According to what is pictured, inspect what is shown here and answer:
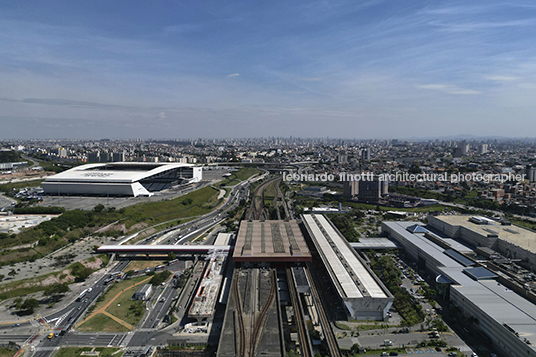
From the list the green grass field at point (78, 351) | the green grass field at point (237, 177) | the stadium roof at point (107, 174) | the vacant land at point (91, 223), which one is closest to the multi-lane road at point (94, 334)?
the green grass field at point (78, 351)

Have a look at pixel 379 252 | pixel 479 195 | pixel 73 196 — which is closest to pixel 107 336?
pixel 379 252

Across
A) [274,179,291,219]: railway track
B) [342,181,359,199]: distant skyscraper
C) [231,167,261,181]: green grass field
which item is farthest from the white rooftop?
[231,167,261,181]: green grass field

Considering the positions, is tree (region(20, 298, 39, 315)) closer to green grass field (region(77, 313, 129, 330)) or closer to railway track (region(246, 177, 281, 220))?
green grass field (region(77, 313, 129, 330))

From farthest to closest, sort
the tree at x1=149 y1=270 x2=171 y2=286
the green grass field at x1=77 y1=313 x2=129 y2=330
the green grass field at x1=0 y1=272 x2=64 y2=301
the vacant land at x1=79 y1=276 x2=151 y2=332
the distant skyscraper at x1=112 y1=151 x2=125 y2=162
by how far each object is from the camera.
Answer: the distant skyscraper at x1=112 y1=151 x2=125 y2=162 < the tree at x1=149 y1=270 x2=171 y2=286 < the green grass field at x1=0 y1=272 x2=64 y2=301 < the vacant land at x1=79 y1=276 x2=151 y2=332 < the green grass field at x1=77 y1=313 x2=129 y2=330

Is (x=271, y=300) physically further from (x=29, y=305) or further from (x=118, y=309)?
(x=29, y=305)

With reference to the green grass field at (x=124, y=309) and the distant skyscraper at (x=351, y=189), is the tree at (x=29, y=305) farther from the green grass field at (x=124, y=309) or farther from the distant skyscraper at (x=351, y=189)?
the distant skyscraper at (x=351, y=189)

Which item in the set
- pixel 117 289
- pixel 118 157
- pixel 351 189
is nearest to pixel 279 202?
pixel 351 189

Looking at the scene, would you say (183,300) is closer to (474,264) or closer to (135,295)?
(135,295)
